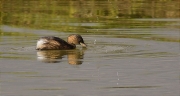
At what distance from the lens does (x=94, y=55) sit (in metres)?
14.2

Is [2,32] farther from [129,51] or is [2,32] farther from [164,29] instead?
[129,51]

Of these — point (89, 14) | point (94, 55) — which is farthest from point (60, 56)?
point (89, 14)

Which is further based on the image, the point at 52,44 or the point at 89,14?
the point at 89,14

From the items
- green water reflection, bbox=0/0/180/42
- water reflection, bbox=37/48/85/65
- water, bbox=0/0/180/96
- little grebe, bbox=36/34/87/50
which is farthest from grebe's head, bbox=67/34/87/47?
green water reflection, bbox=0/0/180/42

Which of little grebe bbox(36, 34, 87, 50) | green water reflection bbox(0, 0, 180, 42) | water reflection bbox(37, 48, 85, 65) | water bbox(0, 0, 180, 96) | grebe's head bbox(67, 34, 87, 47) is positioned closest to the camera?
water bbox(0, 0, 180, 96)

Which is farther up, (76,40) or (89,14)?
(76,40)

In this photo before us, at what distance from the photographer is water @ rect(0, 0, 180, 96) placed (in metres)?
10.3

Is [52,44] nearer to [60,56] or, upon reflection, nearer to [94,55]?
[60,56]

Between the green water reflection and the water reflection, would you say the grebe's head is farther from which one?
the green water reflection

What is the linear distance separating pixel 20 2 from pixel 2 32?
13.0m

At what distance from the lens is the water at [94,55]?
405 inches

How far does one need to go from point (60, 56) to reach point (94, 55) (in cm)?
72

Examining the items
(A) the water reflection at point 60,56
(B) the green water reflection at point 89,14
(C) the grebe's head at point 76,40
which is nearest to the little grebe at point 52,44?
(C) the grebe's head at point 76,40

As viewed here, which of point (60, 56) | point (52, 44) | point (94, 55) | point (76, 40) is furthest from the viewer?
point (76, 40)
